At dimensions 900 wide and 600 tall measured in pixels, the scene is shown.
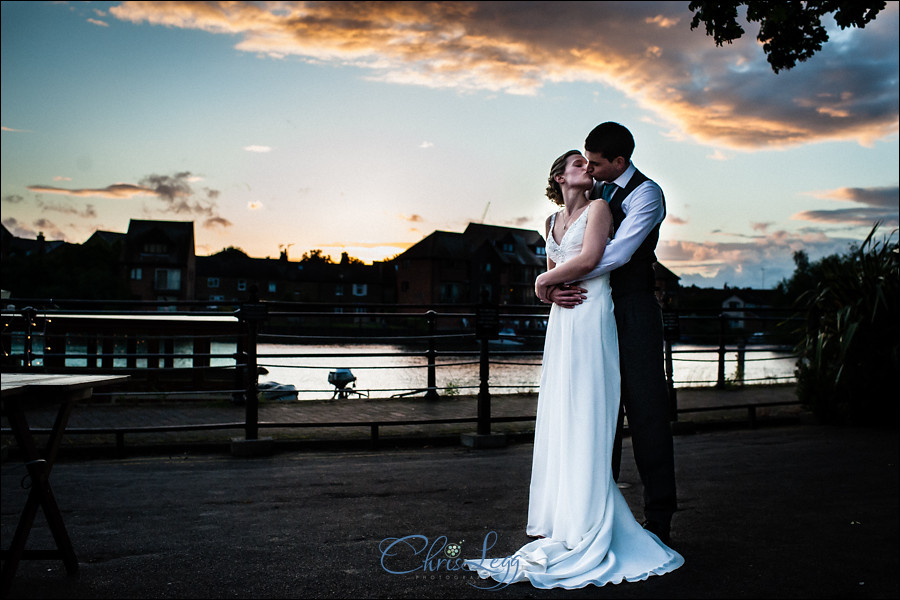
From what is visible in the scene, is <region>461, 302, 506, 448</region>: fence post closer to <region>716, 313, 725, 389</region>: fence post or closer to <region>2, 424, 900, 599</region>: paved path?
<region>2, 424, 900, 599</region>: paved path

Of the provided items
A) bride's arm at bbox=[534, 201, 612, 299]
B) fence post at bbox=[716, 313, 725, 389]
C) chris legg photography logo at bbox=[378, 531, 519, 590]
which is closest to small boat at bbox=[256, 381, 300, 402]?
chris legg photography logo at bbox=[378, 531, 519, 590]

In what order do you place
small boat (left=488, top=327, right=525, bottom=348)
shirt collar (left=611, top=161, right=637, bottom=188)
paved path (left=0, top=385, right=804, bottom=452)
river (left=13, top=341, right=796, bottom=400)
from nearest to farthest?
shirt collar (left=611, top=161, right=637, bottom=188), paved path (left=0, top=385, right=804, bottom=452), small boat (left=488, top=327, right=525, bottom=348), river (left=13, top=341, right=796, bottom=400)

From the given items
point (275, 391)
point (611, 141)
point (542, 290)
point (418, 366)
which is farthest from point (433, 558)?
point (418, 366)

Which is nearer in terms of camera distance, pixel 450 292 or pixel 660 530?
pixel 660 530

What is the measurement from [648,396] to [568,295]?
0.61 meters

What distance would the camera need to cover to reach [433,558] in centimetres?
342

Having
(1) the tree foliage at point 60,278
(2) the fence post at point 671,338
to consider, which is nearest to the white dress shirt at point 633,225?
(2) the fence post at point 671,338

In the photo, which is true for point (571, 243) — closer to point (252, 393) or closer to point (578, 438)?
point (578, 438)

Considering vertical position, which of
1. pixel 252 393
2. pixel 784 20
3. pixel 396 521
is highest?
pixel 784 20

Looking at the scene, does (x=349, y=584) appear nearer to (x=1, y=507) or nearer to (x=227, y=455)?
(x=1, y=507)

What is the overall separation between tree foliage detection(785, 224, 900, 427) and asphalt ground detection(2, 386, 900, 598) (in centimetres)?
144

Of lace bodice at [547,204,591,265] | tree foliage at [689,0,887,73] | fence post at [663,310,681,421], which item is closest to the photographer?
lace bodice at [547,204,591,265]

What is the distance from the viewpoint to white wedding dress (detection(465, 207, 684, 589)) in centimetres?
311

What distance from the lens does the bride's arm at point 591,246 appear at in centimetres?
329
